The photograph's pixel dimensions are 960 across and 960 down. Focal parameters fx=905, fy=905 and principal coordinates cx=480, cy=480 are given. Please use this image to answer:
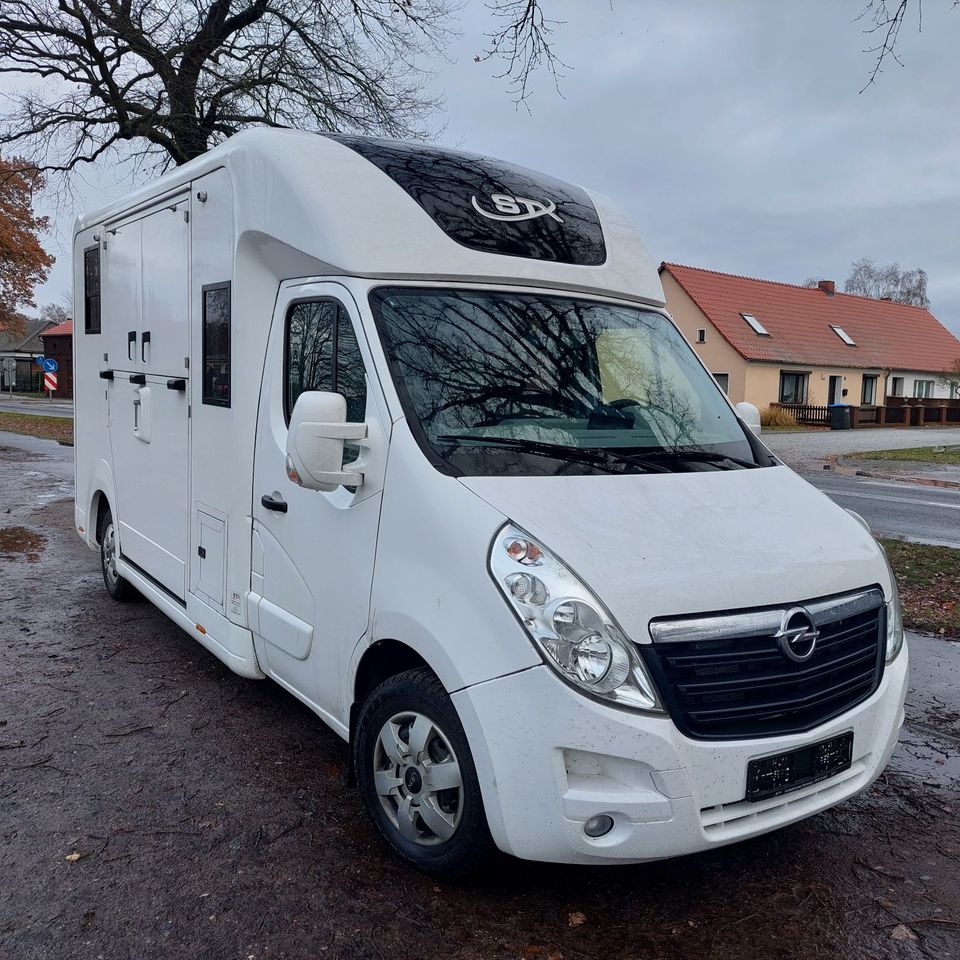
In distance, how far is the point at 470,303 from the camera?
3.77m

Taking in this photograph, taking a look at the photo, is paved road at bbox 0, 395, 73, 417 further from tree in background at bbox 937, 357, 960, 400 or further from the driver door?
tree in background at bbox 937, 357, 960, 400

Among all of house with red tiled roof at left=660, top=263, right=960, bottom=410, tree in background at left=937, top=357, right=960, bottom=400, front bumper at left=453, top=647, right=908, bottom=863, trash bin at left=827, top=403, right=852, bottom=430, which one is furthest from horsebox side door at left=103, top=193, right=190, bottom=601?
tree in background at left=937, top=357, right=960, bottom=400

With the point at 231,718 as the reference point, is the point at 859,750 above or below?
above

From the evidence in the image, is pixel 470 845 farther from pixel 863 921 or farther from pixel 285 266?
pixel 285 266

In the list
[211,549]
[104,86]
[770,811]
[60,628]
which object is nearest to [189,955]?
[770,811]

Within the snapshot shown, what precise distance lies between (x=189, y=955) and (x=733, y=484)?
2490 mm

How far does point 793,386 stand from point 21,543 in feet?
123

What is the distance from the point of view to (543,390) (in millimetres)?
3689

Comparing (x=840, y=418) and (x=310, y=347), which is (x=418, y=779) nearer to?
(x=310, y=347)

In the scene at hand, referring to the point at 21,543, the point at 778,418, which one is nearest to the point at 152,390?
the point at 21,543

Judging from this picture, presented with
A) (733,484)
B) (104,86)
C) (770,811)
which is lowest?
(770,811)

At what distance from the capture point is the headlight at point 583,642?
2.71 m

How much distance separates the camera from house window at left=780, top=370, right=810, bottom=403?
40906 mm

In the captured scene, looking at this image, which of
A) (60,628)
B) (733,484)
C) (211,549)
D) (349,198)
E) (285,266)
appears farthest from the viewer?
(60,628)
